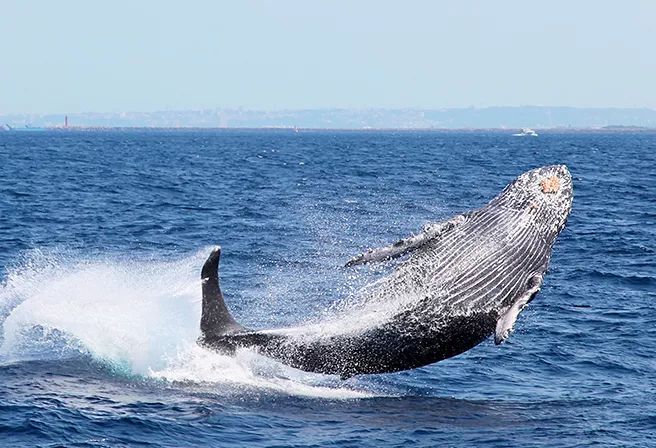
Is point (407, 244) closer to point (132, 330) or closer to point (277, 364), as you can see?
point (277, 364)

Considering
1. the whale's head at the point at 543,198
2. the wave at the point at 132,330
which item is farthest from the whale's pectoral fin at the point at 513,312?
the wave at the point at 132,330

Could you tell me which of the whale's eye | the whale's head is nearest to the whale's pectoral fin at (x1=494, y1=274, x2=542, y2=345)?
the whale's head

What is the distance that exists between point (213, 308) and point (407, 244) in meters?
3.50

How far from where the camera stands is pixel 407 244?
18.3 metres

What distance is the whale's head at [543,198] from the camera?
765 inches

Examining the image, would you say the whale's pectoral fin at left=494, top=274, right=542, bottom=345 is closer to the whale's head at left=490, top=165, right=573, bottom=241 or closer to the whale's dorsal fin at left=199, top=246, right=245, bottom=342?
the whale's head at left=490, top=165, right=573, bottom=241

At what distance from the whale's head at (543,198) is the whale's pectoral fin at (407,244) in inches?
46.2

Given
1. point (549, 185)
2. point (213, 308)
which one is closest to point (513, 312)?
point (549, 185)

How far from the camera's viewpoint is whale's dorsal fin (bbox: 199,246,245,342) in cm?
1884

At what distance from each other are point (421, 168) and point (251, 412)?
3089 inches

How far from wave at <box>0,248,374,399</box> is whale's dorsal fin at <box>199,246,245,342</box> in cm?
53

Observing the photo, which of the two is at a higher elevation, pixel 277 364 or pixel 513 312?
pixel 513 312

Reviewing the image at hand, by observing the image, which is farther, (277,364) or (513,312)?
(277,364)

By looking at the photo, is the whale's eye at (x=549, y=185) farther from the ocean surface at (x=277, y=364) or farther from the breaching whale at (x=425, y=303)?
the ocean surface at (x=277, y=364)
